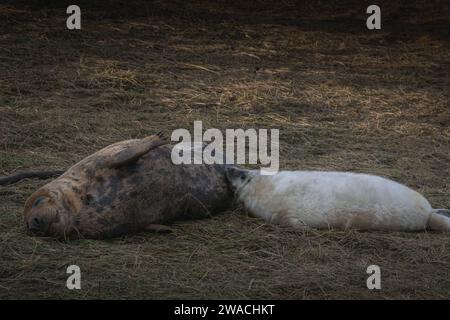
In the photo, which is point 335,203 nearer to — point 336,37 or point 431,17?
point 336,37

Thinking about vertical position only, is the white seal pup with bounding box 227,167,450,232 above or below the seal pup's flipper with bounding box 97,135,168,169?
below

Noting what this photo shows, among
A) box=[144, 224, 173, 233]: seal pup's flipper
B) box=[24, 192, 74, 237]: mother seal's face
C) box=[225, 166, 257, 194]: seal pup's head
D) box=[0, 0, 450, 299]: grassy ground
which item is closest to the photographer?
box=[0, 0, 450, 299]: grassy ground

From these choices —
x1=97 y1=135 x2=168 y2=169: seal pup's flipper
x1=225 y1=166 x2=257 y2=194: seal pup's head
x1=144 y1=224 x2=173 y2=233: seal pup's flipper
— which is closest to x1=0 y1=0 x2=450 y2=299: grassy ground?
x1=144 y1=224 x2=173 y2=233: seal pup's flipper

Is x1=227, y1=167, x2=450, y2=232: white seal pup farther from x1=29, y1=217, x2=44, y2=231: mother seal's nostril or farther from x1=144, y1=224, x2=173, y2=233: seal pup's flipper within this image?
x1=29, y1=217, x2=44, y2=231: mother seal's nostril

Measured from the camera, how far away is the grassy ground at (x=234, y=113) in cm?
398

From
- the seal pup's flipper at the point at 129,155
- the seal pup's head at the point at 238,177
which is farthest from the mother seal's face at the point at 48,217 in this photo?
the seal pup's head at the point at 238,177

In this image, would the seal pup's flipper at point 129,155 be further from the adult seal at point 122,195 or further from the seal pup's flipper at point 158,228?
the seal pup's flipper at point 158,228

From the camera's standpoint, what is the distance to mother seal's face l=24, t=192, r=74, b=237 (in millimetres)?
4352

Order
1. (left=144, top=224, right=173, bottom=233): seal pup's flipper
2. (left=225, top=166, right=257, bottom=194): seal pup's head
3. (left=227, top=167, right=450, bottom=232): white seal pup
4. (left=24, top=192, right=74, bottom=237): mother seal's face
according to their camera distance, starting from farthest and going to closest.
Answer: (left=225, top=166, right=257, bottom=194): seal pup's head
(left=227, top=167, right=450, bottom=232): white seal pup
(left=144, top=224, right=173, bottom=233): seal pup's flipper
(left=24, top=192, right=74, bottom=237): mother seal's face

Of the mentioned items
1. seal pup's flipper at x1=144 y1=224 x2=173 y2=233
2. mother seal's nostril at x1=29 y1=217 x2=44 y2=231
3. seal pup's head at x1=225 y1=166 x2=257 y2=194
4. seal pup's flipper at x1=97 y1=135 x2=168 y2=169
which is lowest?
seal pup's flipper at x1=144 y1=224 x2=173 y2=233

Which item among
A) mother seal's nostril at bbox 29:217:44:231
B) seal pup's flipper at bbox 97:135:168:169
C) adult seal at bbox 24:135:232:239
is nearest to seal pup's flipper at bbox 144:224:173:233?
adult seal at bbox 24:135:232:239

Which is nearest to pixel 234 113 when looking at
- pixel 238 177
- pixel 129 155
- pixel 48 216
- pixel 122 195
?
pixel 238 177

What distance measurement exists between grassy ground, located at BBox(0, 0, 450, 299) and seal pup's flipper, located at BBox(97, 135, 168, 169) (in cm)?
49

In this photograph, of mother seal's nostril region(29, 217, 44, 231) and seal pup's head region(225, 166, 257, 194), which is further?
seal pup's head region(225, 166, 257, 194)
